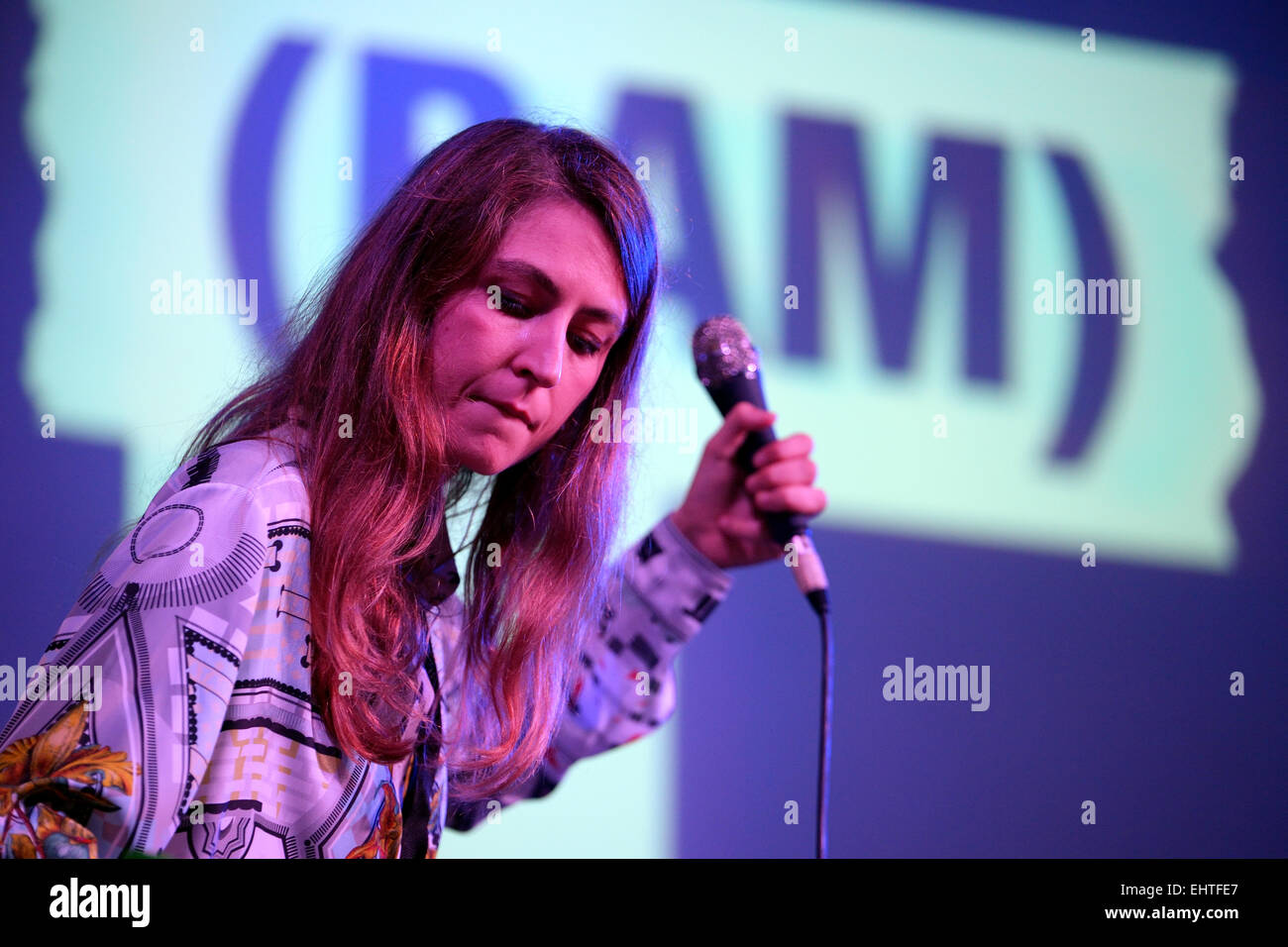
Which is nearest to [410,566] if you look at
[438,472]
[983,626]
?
[438,472]

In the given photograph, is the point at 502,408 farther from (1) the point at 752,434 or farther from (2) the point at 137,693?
(2) the point at 137,693

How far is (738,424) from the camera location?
119 centimetres

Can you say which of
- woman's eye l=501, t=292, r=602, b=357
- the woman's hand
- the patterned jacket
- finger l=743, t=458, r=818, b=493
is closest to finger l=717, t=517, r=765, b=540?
the woman's hand

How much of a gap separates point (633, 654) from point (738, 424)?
332mm

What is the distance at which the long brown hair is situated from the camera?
92cm

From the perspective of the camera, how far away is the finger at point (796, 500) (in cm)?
113

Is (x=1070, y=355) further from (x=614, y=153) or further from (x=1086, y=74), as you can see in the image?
(x=614, y=153)

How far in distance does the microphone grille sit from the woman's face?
0.54 feet

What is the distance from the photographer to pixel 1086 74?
190 centimetres
